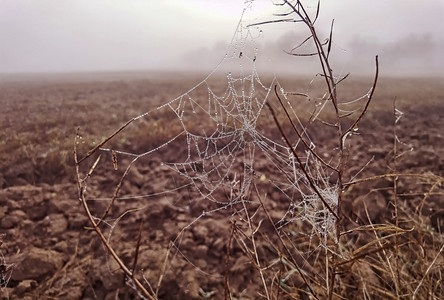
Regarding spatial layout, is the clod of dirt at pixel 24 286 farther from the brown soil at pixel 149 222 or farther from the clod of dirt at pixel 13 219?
the clod of dirt at pixel 13 219

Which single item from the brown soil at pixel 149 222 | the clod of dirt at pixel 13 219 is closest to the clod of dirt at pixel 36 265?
the brown soil at pixel 149 222

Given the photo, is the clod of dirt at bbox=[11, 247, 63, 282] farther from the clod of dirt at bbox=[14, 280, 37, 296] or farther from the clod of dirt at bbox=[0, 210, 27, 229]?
the clod of dirt at bbox=[0, 210, 27, 229]

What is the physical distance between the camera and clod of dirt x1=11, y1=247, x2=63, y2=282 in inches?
106

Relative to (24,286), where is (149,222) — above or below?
above

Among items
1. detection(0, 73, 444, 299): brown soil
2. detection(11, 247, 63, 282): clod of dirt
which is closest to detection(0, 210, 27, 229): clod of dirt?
detection(0, 73, 444, 299): brown soil

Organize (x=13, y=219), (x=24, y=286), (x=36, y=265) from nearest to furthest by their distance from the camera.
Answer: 1. (x=24, y=286)
2. (x=36, y=265)
3. (x=13, y=219)

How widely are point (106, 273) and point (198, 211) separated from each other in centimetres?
117

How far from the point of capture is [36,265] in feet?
9.07

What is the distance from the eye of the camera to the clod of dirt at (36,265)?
2697mm

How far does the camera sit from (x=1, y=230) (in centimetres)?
318

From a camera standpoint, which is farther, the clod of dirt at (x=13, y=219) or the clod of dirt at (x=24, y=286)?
the clod of dirt at (x=13, y=219)

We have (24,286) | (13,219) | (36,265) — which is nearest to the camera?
(24,286)

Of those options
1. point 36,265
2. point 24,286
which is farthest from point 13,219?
point 24,286

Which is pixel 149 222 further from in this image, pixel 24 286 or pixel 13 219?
pixel 13 219
